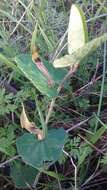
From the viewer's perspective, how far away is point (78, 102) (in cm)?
87

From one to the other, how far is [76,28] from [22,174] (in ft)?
1.15

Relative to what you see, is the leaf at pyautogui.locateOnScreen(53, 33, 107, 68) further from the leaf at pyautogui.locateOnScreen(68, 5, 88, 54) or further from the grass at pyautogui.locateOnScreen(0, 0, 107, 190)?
the grass at pyautogui.locateOnScreen(0, 0, 107, 190)

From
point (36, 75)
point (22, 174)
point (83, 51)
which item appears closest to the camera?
point (83, 51)

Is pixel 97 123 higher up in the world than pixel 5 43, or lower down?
lower down

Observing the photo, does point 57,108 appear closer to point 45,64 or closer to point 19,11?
point 45,64

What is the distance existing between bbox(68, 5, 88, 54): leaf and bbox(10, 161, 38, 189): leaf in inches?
12.0

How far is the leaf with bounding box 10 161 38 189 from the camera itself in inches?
31.3

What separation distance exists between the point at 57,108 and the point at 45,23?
27 cm

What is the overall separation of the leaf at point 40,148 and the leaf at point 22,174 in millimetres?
119

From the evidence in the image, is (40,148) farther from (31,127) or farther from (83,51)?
(83,51)

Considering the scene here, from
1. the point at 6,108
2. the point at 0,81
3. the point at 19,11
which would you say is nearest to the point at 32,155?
the point at 6,108

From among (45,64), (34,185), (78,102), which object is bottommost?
(34,185)

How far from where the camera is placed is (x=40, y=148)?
68 cm

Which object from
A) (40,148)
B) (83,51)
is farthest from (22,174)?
(83,51)
